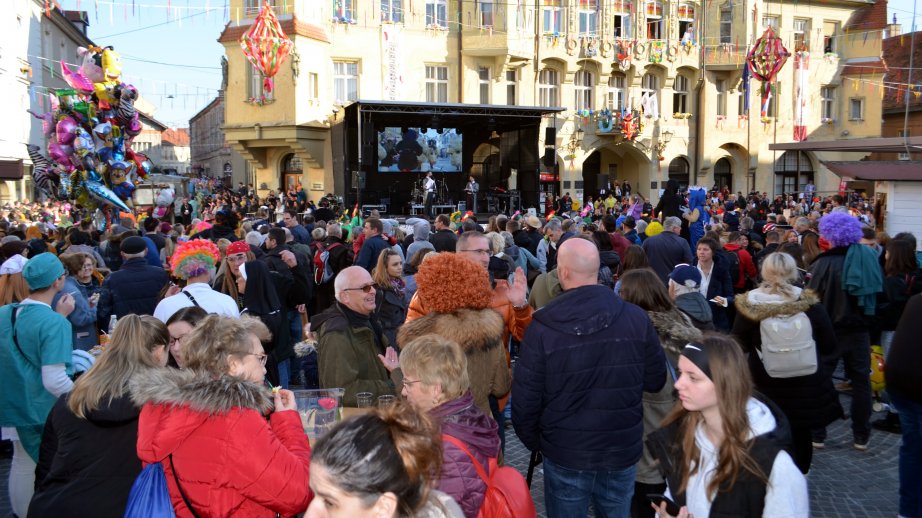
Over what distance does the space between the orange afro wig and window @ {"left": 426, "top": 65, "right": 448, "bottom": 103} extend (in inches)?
989

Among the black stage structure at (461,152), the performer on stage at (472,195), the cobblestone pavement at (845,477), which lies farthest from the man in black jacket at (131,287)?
the performer on stage at (472,195)

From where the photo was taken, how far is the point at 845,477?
18.8 ft

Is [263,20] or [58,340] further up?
[263,20]

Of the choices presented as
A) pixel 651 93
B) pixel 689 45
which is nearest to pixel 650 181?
pixel 651 93

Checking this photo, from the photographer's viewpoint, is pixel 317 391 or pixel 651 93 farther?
pixel 651 93

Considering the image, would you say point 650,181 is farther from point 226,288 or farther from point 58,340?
point 58,340

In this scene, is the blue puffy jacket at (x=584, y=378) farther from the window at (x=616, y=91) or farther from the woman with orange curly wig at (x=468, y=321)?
the window at (x=616, y=91)

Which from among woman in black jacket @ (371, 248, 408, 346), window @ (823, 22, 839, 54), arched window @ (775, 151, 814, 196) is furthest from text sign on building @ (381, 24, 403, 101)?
woman in black jacket @ (371, 248, 408, 346)

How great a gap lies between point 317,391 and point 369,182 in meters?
24.1

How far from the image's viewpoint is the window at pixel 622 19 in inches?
1168

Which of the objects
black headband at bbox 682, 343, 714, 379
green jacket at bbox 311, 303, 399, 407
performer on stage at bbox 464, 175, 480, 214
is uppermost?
performer on stage at bbox 464, 175, 480, 214

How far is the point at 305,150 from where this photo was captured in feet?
87.3

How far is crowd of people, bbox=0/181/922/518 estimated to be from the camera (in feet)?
8.59

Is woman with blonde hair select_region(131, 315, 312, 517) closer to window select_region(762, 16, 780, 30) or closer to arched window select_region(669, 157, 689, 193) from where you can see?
arched window select_region(669, 157, 689, 193)
